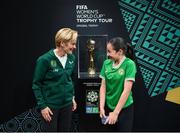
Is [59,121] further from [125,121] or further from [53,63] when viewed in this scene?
[125,121]

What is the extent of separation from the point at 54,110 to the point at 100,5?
6.51 ft

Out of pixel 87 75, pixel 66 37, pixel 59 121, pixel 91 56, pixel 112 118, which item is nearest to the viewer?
pixel 112 118

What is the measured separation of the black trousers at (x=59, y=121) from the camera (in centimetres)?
384

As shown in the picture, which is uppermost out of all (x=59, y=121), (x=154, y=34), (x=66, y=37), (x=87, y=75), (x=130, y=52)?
(x=66, y=37)

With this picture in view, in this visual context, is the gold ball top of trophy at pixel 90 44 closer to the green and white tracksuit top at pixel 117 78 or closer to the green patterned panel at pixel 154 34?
the green patterned panel at pixel 154 34

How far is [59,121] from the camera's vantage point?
12.9 ft

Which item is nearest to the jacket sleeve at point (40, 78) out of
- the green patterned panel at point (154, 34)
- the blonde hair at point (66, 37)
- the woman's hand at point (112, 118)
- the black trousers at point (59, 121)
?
the black trousers at point (59, 121)

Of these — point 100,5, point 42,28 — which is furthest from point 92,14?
point 42,28

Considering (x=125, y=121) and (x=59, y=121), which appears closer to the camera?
(x=125, y=121)

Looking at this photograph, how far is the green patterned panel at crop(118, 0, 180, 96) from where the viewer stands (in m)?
5.20

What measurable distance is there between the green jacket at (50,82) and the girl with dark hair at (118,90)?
508 mm

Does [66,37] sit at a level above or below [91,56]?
above

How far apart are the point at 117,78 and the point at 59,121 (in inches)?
35.5

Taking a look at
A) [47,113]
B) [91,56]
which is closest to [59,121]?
[47,113]
